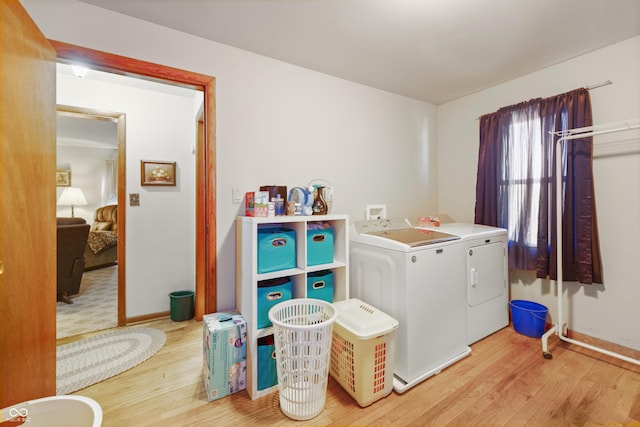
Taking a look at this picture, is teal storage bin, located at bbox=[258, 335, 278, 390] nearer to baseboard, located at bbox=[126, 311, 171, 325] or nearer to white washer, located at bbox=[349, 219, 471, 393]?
white washer, located at bbox=[349, 219, 471, 393]

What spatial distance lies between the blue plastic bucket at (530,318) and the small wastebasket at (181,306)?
3092 mm

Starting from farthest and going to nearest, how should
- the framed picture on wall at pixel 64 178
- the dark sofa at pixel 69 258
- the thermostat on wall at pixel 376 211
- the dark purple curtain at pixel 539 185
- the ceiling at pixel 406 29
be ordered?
the framed picture on wall at pixel 64 178 → the dark sofa at pixel 69 258 → the thermostat on wall at pixel 376 211 → the dark purple curtain at pixel 539 185 → the ceiling at pixel 406 29

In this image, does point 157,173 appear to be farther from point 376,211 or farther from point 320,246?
point 376,211

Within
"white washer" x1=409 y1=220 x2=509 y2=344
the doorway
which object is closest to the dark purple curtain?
"white washer" x1=409 y1=220 x2=509 y2=344

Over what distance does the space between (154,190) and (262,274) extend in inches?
76.5

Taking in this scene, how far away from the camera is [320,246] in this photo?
1901mm

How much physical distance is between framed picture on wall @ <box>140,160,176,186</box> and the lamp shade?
15.7 feet

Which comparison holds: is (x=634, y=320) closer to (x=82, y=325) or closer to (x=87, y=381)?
(x=87, y=381)

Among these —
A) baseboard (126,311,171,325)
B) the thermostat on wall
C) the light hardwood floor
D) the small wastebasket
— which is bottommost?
the light hardwood floor

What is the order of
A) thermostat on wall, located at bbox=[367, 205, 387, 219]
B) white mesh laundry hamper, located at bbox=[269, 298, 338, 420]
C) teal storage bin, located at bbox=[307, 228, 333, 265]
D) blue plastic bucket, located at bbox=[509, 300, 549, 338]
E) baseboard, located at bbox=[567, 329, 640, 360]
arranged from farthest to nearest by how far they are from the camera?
thermostat on wall, located at bbox=[367, 205, 387, 219] < blue plastic bucket, located at bbox=[509, 300, 549, 338] < baseboard, located at bbox=[567, 329, 640, 360] < teal storage bin, located at bbox=[307, 228, 333, 265] < white mesh laundry hamper, located at bbox=[269, 298, 338, 420]

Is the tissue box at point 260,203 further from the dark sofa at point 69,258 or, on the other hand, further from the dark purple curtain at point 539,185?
the dark sofa at point 69,258

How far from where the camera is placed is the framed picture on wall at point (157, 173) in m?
2.82

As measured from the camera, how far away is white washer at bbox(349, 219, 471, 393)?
174cm

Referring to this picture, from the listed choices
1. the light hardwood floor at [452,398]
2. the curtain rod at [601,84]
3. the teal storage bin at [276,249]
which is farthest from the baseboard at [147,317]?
the curtain rod at [601,84]
